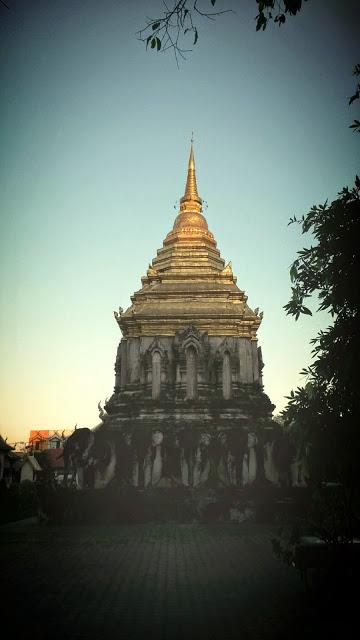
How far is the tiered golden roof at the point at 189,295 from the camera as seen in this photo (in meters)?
31.2

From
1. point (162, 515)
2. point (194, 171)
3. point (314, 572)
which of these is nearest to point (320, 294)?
point (314, 572)

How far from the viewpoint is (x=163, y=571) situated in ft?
35.2

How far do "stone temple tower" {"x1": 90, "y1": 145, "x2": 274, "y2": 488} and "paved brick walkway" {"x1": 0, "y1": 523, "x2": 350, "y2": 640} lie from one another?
7.07 meters

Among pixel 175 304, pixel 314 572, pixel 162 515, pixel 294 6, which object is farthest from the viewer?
pixel 175 304

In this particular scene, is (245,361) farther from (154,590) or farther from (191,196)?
→ (154,590)

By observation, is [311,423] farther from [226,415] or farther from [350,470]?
[226,415]

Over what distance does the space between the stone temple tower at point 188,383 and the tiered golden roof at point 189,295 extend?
65 millimetres

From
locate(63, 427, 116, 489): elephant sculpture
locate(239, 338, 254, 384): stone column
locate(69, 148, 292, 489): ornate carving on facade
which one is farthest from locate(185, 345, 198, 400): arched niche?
locate(63, 427, 116, 489): elephant sculpture

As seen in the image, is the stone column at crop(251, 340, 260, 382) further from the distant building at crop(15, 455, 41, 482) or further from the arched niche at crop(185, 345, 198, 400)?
the distant building at crop(15, 455, 41, 482)

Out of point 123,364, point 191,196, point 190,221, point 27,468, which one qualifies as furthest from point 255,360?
point 27,468

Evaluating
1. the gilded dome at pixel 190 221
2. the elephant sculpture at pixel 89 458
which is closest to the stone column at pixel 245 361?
the elephant sculpture at pixel 89 458

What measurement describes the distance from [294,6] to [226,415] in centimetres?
2477

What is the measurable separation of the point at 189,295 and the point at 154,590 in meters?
24.6

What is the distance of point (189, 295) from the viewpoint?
107 ft
